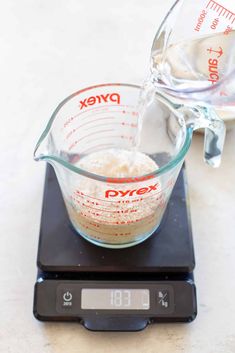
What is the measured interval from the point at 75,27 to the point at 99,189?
498 mm

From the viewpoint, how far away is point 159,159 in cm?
86

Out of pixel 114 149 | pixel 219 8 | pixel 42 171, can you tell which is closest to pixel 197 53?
pixel 219 8

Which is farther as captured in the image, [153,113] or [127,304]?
[153,113]

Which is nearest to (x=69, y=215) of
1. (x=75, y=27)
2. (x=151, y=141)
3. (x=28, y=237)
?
(x=28, y=237)

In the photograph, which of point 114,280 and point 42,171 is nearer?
point 114,280

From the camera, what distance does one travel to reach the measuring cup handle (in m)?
0.71

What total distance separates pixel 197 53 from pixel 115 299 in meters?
0.37

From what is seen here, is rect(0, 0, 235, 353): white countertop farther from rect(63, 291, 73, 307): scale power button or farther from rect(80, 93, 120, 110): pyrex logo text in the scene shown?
rect(80, 93, 120, 110): pyrex logo text

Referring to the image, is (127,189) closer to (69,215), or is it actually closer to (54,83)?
(69,215)

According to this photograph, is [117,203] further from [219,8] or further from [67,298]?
[219,8]

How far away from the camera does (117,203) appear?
72 cm

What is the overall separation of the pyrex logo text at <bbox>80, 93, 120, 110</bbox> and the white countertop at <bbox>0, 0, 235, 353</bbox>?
0.17 meters

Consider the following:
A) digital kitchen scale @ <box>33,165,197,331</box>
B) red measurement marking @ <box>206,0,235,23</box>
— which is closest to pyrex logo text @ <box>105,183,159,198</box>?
digital kitchen scale @ <box>33,165,197,331</box>

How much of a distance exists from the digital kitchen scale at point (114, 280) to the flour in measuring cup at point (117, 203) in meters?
0.03
